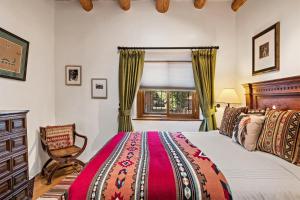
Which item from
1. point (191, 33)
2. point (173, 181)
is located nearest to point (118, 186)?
point (173, 181)

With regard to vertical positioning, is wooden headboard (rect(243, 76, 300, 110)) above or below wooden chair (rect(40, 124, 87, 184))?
above

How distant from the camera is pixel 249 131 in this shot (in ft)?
6.69

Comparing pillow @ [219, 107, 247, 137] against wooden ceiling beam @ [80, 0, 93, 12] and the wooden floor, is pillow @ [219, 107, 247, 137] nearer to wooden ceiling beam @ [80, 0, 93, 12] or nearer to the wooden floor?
the wooden floor

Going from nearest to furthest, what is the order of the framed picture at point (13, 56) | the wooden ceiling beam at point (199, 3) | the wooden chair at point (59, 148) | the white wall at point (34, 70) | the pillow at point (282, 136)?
the pillow at point (282, 136) < the framed picture at point (13, 56) < the white wall at point (34, 70) < the wooden chair at point (59, 148) < the wooden ceiling beam at point (199, 3)

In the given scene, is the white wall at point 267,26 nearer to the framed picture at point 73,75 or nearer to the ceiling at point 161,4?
the ceiling at point 161,4

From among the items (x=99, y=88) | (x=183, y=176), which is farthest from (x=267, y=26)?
(x=99, y=88)

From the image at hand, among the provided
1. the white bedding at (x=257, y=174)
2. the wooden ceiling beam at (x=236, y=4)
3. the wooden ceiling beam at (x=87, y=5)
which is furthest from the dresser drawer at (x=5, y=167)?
the wooden ceiling beam at (x=236, y=4)

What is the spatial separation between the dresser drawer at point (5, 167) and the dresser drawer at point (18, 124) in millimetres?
300

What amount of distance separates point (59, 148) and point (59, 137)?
0.58 ft

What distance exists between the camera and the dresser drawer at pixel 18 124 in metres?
2.14

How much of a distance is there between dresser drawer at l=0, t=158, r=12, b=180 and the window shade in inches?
94.4

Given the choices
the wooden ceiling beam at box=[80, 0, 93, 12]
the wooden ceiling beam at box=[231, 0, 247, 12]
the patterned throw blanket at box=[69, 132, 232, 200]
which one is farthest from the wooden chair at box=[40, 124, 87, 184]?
the wooden ceiling beam at box=[231, 0, 247, 12]

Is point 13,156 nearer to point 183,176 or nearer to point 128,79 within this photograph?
point 183,176

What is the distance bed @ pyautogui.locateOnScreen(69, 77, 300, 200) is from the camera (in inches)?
46.4
